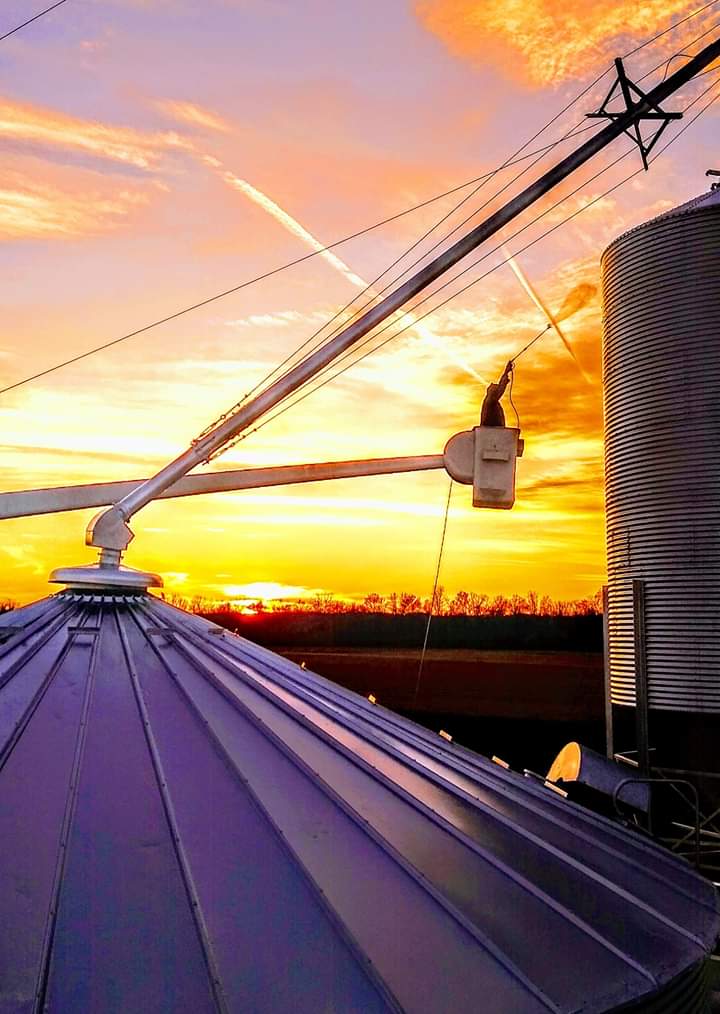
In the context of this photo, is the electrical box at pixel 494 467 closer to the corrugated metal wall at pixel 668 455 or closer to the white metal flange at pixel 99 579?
the white metal flange at pixel 99 579

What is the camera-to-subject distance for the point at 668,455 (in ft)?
58.7

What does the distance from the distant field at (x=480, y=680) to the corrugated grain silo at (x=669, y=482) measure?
1928cm

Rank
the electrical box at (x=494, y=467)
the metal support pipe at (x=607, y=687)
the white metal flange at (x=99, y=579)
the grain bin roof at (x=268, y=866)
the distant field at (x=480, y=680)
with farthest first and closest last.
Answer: the distant field at (x=480, y=680) < the metal support pipe at (x=607, y=687) < the electrical box at (x=494, y=467) < the white metal flange at (x=99, y=579) < the grain bin roof at (x=268, y=866)

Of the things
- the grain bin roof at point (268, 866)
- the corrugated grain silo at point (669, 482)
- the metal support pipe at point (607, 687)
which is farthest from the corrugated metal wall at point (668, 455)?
the grain bin roof at point (268, 866)

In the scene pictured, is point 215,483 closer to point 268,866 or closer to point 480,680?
point 268,866

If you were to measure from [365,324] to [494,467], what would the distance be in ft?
7.38

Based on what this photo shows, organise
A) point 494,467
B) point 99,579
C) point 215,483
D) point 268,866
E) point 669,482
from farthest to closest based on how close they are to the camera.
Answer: point 669,482 → point 215,483 → point 494,467 → point 99,579 → point 268,866

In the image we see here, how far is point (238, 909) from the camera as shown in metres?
5.54

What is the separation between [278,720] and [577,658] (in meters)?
39.4

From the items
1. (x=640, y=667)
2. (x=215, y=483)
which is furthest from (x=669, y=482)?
(x=215, y=483)

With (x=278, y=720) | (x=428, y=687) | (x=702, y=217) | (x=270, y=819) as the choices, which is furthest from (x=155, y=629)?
(x=428, y=687)

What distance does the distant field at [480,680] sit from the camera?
A: 38.8m

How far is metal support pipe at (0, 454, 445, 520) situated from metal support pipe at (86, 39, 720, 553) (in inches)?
19.5

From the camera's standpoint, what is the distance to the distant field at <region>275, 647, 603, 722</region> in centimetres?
3875
